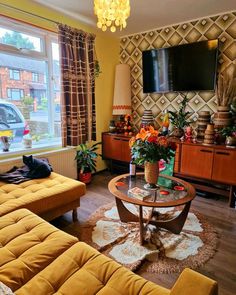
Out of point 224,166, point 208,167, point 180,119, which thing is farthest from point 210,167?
point 180,119

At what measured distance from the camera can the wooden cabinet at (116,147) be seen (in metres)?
→ 3.78

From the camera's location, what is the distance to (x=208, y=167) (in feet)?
9.74

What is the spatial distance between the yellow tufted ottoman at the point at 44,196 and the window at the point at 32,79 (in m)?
0.94

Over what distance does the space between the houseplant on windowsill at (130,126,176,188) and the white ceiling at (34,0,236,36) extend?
1.81 metres

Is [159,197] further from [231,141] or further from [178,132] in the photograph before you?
[178,132]

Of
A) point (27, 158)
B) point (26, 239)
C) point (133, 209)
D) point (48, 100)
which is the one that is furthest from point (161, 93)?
point (26, 239)

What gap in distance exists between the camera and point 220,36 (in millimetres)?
3135

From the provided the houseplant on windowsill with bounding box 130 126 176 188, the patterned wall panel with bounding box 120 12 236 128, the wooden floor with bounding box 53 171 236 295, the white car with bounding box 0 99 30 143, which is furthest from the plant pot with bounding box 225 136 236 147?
the white car with bounding box 0 99 30 143

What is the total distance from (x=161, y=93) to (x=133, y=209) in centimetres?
206

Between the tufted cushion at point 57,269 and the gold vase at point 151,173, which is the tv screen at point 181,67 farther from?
the tufted cushion at point 57,269

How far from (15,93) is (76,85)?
2.84 feet

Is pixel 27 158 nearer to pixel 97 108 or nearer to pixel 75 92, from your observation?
pixel 75 92

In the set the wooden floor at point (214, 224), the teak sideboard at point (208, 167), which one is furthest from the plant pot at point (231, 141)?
the wooden floor at point (214, 224)

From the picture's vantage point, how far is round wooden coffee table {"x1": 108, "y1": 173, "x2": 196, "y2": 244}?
1.88 meters
